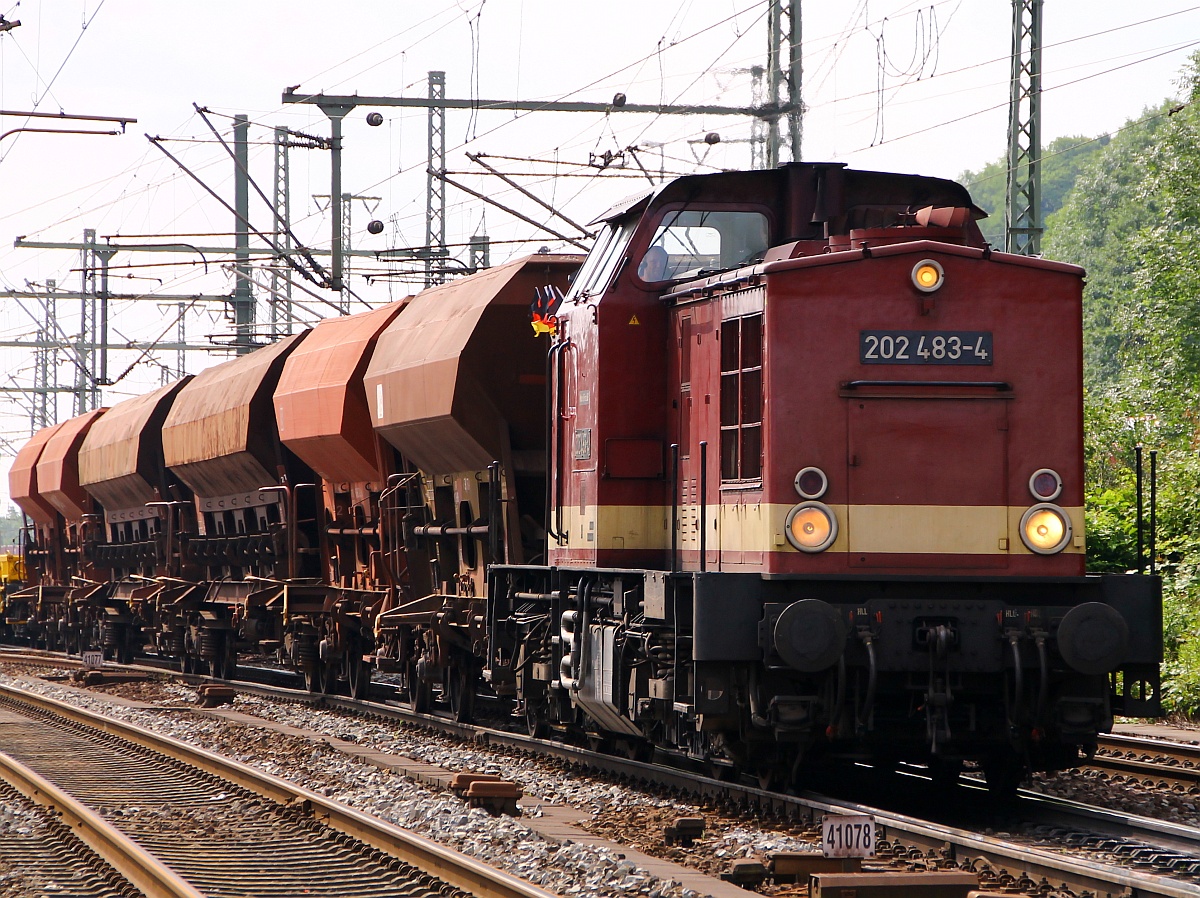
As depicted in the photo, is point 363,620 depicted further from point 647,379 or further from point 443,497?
point 647,379

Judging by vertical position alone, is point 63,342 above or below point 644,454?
above

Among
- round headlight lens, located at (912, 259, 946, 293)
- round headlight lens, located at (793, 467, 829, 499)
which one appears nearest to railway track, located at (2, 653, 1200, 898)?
round headlight lens, located at (793, 467, 829, 499)

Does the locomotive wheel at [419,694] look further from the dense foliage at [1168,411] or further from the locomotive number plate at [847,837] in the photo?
the locomotive number plate at [847,837]

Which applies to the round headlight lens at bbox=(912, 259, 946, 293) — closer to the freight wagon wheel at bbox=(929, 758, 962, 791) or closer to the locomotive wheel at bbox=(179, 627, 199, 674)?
the freight wagon wheel at bbox=(929, 758, 962, 791)

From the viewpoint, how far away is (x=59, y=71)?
21.9 meters

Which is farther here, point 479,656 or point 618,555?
point 479,656

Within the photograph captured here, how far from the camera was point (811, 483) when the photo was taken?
30.0 ft

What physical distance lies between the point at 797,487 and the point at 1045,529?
150 cm

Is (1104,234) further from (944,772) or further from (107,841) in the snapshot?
(107,841)

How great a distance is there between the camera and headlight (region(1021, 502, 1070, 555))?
9.20m

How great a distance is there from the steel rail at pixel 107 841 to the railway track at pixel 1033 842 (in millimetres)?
3375

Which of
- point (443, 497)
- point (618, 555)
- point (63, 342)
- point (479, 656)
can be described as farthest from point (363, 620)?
point (63, 342)

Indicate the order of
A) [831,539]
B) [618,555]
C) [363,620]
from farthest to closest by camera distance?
[363,620] → [618,555] → [831,539]

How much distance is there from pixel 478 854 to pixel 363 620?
9.75 m
